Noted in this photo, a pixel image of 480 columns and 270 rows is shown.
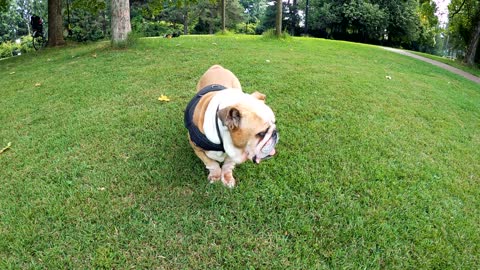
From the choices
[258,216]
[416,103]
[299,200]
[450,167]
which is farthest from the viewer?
[416,103]

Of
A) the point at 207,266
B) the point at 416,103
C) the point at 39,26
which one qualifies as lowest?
the point at 207,266

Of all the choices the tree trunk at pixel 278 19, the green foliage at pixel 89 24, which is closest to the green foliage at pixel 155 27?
the green foliage at pixel 89 24

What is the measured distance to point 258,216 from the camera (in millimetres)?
2484

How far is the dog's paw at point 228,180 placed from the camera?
9.13 feet

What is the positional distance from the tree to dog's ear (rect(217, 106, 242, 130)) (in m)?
16.2

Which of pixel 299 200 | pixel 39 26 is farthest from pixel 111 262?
pixel 39 26

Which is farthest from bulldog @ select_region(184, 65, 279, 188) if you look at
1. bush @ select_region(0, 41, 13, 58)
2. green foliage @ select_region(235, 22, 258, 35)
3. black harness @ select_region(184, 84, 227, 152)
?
bush @ select_region(0, 41, 13, 58)

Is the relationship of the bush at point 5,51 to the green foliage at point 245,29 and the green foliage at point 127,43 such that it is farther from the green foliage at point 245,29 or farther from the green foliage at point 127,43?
the green foliage at point 127,43

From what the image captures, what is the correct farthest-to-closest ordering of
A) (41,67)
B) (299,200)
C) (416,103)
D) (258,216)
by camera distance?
(41,67), (416,103), (299,200), (258,216)

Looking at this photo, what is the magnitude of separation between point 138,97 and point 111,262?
3.27m

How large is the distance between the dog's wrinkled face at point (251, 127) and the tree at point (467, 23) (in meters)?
16.0

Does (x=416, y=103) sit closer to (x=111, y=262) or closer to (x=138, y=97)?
(x=138, y=97)

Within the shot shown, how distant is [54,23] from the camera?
11.5m

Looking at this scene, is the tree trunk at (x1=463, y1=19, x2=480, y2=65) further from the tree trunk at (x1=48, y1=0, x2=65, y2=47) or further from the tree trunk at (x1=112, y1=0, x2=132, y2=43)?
the tree trunk at (x1=48, y1=0, x2=65, y2=47)
